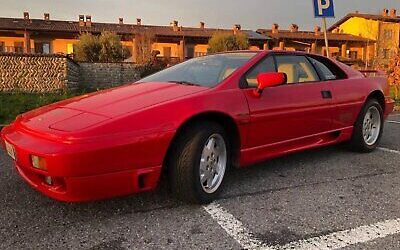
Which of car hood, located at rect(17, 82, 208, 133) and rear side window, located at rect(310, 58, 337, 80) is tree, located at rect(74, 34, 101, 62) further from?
car hood, located at rect(17, 82, 208, 133)

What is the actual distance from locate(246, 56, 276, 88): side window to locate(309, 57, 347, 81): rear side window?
2.47ft

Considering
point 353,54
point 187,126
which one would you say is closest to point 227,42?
point 353,54

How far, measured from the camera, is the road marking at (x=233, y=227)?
236cm

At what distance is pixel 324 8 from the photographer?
24.4ft

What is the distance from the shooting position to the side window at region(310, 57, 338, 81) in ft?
13.6

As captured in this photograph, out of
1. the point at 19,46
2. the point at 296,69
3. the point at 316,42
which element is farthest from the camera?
the point at 316,42

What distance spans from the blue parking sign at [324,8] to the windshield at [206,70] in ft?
14.5

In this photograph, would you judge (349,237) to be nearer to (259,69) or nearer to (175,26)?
(259,69)

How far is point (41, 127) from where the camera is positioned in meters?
2.62

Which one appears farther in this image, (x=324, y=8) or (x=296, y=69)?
(x=324, y=8)

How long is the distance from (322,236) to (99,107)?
184 cm

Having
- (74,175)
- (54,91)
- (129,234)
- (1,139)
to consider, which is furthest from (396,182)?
(54,91)

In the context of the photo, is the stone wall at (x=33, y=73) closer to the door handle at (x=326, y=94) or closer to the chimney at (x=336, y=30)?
the door handle at (x=326, y=94)

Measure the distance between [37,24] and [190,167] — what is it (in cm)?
3342
